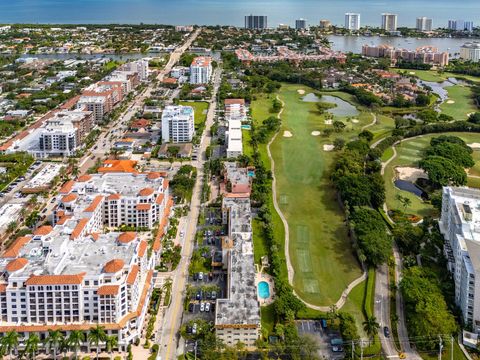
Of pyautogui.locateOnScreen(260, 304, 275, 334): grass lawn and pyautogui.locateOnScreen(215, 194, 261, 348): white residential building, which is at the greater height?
pyautogui.locateOnScreen(215, 194, 261, 348): white residential building

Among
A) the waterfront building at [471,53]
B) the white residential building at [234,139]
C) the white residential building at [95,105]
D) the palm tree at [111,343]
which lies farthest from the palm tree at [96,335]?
the waterfront building at [471,53]

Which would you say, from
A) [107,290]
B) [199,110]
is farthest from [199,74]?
[107,290]

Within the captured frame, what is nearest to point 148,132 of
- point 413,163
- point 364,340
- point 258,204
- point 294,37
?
point 258,204

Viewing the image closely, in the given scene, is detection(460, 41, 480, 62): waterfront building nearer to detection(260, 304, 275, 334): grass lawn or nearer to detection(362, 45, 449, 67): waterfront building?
detection(362, 45, 449, 67): waterfront building

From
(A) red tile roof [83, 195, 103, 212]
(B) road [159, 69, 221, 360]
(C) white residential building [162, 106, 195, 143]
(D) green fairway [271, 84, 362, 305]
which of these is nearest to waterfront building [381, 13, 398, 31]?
(D) green fairway [271, 84, 362, 305]

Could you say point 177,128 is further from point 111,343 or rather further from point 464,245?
point 464,245
